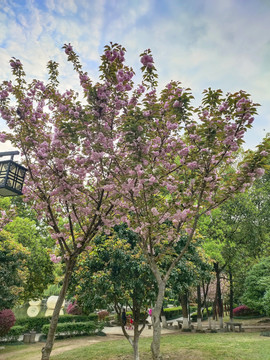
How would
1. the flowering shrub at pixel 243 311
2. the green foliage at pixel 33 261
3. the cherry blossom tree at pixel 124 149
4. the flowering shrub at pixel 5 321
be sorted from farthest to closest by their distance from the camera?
the flowering shrub at pixel 243 311 < the green foliage at pixel 33 261 < the flowering shrub at pixel 5 321 < the cherry blossom tree at pixel 124 149

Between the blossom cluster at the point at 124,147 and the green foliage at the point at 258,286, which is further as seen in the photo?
the green foliage at the point at 258,286

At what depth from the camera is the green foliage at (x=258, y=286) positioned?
46.8 ft

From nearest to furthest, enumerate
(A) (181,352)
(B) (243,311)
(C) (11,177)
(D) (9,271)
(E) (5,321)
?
(C) (11,177) < (A) (181,352) < (D) (9,271) < (E) (5,321) < (B) (243,311)

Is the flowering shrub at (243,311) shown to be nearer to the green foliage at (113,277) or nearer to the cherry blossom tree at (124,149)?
the green foliage at (113,277)

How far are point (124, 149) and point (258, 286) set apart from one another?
13.2m

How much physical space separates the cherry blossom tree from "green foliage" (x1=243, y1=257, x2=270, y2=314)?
11.4 m

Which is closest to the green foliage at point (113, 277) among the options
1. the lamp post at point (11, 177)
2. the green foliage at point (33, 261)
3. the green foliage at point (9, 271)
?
the lamp post at point (11, 177)

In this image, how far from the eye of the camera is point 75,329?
14.7m

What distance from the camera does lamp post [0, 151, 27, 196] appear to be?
6082mm

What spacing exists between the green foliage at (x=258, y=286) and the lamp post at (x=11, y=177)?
13.3 m

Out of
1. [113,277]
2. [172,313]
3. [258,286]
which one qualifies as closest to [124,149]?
[113,277]

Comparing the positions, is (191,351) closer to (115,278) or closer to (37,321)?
(115,278)

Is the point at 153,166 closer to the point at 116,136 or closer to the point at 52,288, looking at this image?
the point at 116,136

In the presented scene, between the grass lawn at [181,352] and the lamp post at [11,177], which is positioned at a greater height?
the lamp post at [11,177]
